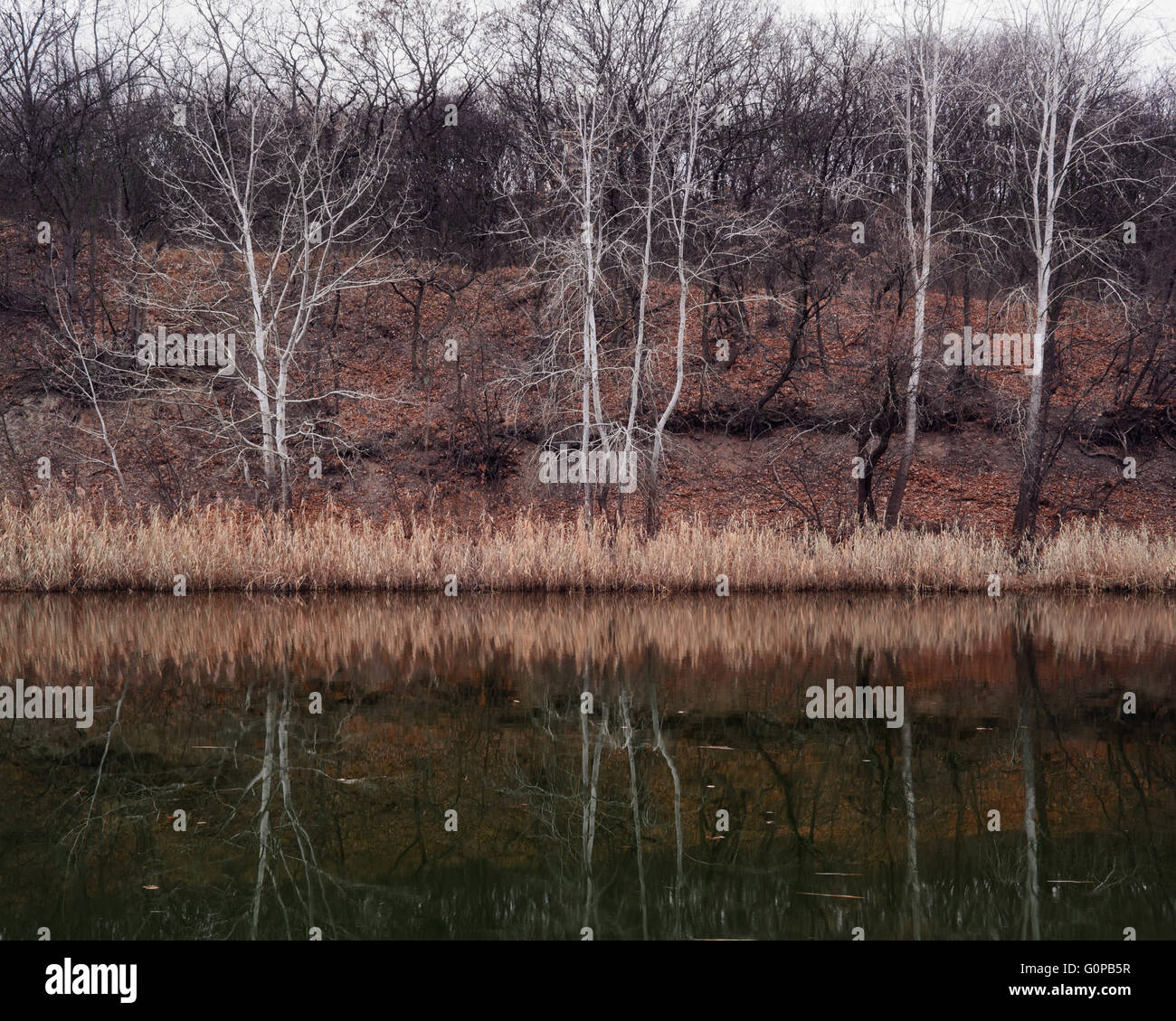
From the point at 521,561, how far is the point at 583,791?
407 inches

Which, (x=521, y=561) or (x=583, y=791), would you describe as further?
(x=521, y=561)

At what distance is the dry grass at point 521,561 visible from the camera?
16406mm

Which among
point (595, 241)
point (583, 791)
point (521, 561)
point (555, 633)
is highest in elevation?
point (595, 241)

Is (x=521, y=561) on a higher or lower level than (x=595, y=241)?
lower

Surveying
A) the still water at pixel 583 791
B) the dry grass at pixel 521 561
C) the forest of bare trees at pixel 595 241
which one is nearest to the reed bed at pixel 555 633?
the still water at pixel 583 791

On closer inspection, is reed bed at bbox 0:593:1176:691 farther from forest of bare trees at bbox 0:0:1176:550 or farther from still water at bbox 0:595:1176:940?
forest of bare trees at bbox 0:0:1176:550

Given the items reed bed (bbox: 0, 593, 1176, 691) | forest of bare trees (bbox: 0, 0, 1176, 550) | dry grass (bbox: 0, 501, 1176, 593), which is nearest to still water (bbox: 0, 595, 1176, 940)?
reed bed (bbox: 0, 593, 1176, 691)

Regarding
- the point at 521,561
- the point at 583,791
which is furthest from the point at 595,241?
the point at 583,791

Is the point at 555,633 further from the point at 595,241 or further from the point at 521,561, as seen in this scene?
the point at 595,241

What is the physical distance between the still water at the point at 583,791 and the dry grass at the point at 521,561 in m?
4.30

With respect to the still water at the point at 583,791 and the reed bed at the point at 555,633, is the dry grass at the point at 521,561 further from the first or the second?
the still water at the point at 583,791

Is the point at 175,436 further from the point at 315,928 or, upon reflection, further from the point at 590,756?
the point at 315,928

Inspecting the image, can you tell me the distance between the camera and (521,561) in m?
17.0

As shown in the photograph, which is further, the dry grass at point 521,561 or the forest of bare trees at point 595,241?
the forest of bare trees at point 595,241
